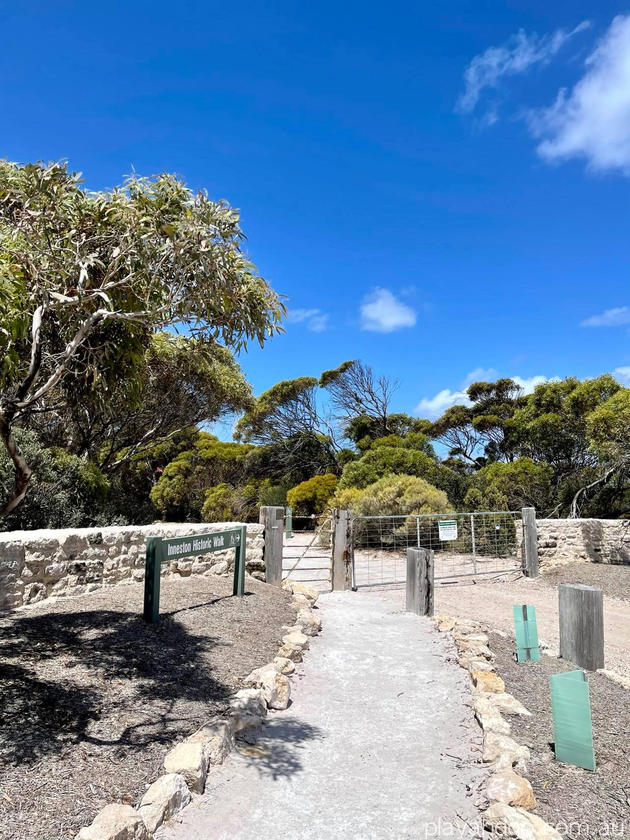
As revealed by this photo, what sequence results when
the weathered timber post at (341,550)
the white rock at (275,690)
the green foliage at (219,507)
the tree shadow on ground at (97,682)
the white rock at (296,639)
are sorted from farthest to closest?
the green foliage at (219,507), the weathered timber post at (341,550), the white rock at (296,639), the white rock at (275,690), the tree shadow on ground at (97,682)

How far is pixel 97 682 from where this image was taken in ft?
13.6

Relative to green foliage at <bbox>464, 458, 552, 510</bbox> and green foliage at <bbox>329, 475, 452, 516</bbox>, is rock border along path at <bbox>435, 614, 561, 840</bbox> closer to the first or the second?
green foliage at <bbox>329, 475, 452, 516</bbox>

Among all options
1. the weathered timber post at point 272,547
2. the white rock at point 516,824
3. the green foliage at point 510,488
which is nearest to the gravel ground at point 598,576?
the green foliage at point 510,488

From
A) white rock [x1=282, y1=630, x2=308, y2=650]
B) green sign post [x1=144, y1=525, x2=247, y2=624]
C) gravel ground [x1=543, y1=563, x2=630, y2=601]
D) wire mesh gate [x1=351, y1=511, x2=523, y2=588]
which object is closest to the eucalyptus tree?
green sign post [x1=144, y1=525, x2=247, y2=624]

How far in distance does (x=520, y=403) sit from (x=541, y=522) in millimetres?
14283

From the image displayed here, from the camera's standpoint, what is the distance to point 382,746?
4.04m

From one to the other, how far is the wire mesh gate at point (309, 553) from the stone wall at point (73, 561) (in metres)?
3.16

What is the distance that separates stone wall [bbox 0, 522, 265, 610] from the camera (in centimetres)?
559

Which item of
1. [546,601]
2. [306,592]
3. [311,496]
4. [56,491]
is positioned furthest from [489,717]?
[311,496]

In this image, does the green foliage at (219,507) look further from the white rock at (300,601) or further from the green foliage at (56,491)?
the white rock at (300,601)

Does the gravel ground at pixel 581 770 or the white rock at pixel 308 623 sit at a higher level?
the white rock at pixel 308 623

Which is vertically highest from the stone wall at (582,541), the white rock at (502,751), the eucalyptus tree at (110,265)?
the eucalyptus tree at (110,265)

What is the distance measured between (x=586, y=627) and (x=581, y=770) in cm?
282

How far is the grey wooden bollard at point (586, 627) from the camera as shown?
5.96 meters
